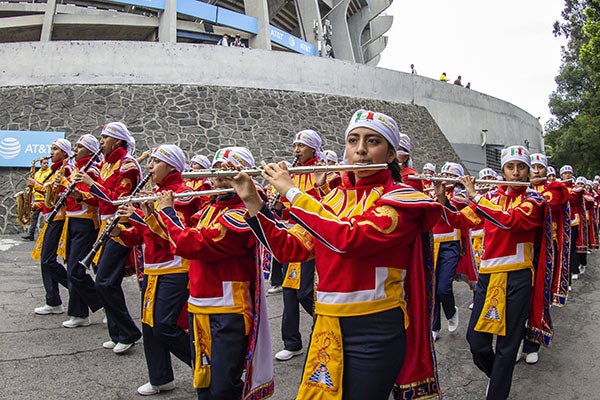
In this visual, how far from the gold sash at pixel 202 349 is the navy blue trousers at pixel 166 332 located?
804mm

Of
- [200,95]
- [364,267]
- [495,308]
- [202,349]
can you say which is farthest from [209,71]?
[364,267]

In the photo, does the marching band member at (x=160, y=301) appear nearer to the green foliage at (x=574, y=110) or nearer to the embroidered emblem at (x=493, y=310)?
the embroidered emblem at (x=493, y=310)

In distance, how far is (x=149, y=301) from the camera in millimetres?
4820

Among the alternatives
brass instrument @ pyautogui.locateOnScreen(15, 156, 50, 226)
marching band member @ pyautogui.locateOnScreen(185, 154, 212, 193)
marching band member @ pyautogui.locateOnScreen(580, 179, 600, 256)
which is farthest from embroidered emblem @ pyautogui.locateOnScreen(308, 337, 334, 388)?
marching band member @ pyautogui.locateOnScreen(580, 179, 600, 256)

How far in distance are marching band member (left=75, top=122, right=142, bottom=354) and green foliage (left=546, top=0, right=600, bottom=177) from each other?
21.7m

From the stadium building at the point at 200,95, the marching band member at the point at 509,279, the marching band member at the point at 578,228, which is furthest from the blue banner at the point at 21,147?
the marching band member at the point at 509,279

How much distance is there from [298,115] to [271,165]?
1604 centimetres

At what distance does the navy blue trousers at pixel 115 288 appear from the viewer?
5781 mm

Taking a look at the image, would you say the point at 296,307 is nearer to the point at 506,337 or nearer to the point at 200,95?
the point at 506,337

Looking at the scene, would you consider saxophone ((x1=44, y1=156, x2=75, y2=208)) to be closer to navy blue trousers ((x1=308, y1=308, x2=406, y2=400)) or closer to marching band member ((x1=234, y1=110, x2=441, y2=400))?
marching band member ((x1=234, y1=110, x2=441, y2=400))

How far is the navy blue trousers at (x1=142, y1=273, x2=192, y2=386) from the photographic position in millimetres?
4637

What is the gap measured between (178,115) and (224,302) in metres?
13.8

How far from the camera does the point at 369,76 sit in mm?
21422

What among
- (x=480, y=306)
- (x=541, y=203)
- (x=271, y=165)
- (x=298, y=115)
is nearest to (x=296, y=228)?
(x=271, y=165)
